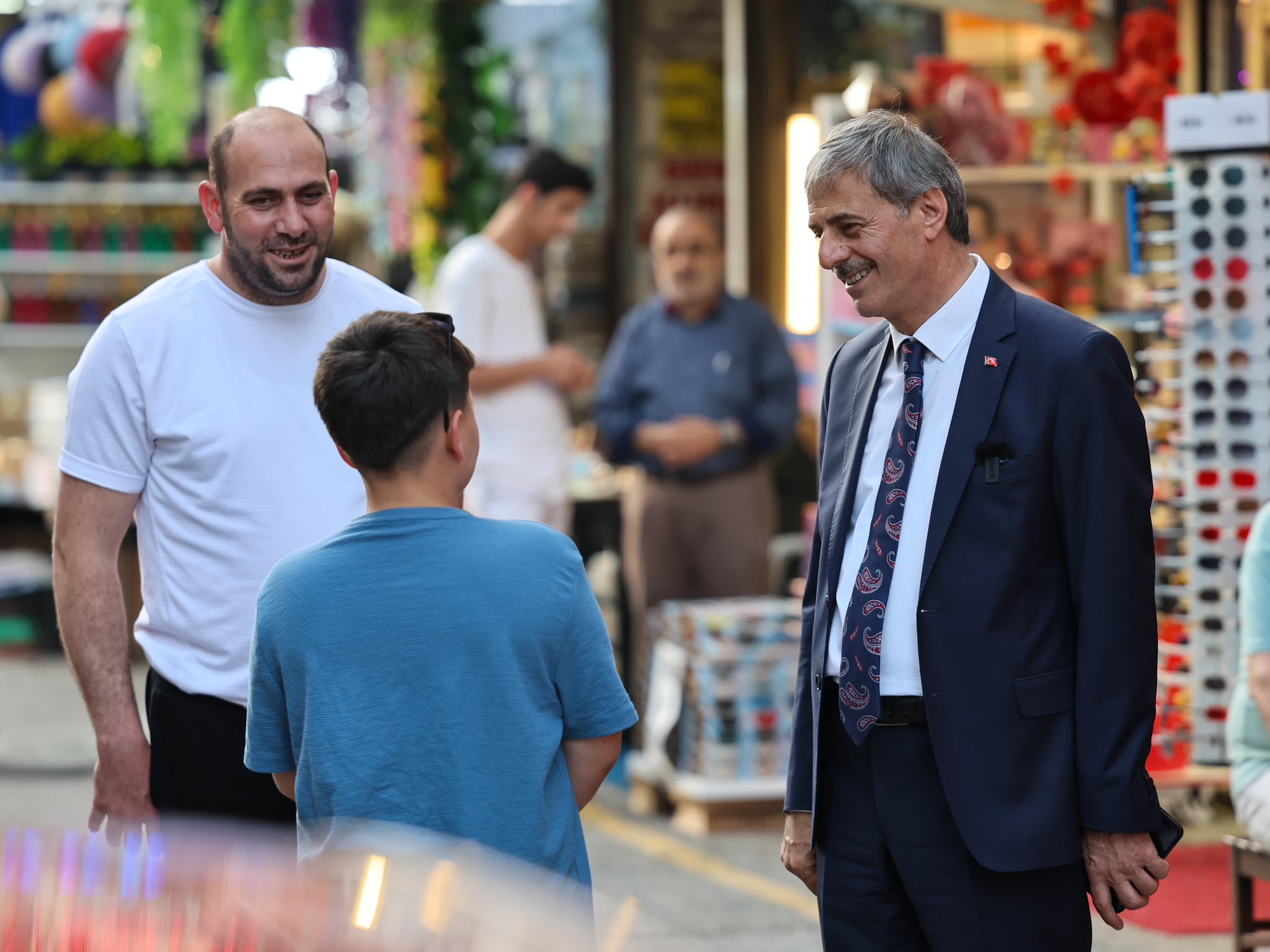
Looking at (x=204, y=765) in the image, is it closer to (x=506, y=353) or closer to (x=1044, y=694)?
(x=1044, y=694)

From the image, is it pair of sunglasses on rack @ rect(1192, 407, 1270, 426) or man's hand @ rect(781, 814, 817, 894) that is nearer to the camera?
man's hand @ rect(781, 814, 817, 894)

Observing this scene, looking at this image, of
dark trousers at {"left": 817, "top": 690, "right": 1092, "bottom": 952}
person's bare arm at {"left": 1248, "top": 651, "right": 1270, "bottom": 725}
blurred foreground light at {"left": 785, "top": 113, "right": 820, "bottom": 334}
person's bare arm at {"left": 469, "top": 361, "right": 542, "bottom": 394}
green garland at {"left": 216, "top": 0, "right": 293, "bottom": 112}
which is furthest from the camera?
blurred foreground light at {"left": 785, "top": 113, "right": 820, "bottom": 334}

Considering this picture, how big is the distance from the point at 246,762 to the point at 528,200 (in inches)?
171

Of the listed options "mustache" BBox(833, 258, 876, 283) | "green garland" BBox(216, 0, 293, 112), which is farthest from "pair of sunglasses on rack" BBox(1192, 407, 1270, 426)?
"green garland" BBox(216, 0, 293, 112)

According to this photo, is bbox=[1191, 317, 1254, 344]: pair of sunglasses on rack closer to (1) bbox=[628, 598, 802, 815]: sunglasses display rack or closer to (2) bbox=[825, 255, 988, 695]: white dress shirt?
(1) bbox=[628, 598, 802, 815]: sunglasses display rack

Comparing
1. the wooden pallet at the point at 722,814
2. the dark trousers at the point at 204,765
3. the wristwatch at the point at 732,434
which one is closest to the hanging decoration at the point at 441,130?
the wristwatch at the point at 732,434

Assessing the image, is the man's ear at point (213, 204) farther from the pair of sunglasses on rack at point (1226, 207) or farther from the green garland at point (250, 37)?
the green garland at point (250, 37)

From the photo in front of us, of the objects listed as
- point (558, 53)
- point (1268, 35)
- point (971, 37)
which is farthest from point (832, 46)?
point (1268, 35)

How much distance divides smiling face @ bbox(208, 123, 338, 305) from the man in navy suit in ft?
3.18

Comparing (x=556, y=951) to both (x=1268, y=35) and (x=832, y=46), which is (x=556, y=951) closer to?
(x=1268, y=35)

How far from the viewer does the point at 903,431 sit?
282cm

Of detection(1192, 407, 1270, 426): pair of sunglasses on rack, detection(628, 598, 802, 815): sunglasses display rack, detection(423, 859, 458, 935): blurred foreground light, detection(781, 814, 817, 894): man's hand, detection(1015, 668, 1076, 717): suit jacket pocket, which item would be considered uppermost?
detection(1192, 407, 1270, 426): pair of sunglasses on rack

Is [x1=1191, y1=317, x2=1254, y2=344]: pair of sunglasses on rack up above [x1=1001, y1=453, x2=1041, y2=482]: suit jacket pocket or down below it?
above

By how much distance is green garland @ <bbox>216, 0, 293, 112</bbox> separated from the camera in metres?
8.04
